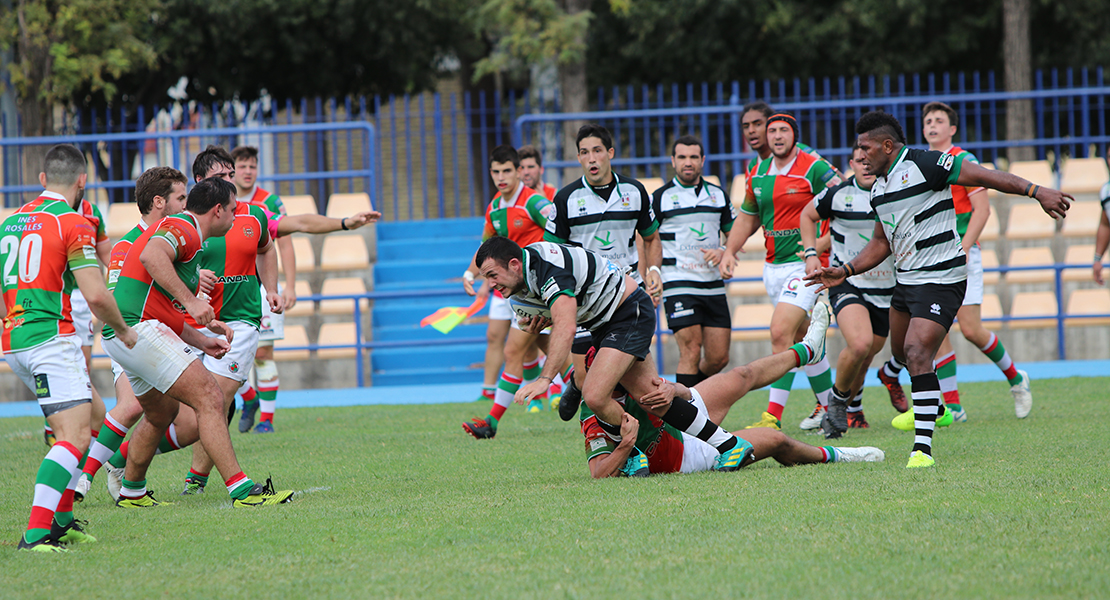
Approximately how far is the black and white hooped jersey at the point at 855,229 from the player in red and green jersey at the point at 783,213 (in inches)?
12.9

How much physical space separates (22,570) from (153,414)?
5.08ft

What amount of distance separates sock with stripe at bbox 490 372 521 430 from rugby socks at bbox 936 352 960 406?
3.44 m

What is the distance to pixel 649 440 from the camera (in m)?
6.44

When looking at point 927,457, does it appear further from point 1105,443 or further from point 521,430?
point 521,430

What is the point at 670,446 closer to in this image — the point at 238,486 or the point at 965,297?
the point at 238,486

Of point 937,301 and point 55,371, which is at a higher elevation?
point 937,301

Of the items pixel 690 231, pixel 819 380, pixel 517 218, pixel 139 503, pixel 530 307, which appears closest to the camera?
pixel 530 307

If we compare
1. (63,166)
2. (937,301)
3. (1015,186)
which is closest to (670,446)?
(937,301)

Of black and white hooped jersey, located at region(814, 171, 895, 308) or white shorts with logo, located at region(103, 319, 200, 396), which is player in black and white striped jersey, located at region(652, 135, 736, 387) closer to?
black and white hooped jersey, located at region(814, 171, 895, 308)

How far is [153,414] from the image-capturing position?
6215 mm

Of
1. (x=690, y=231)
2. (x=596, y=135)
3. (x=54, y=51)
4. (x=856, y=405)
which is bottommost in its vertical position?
(x=856, y=405)

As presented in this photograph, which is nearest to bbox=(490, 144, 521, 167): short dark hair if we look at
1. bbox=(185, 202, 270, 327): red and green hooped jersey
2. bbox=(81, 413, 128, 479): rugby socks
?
bbox=(185, 202, 270, 327): red and green hooped jersey

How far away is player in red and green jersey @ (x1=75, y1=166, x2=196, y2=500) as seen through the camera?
20.8 ft

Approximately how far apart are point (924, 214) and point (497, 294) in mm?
4350
